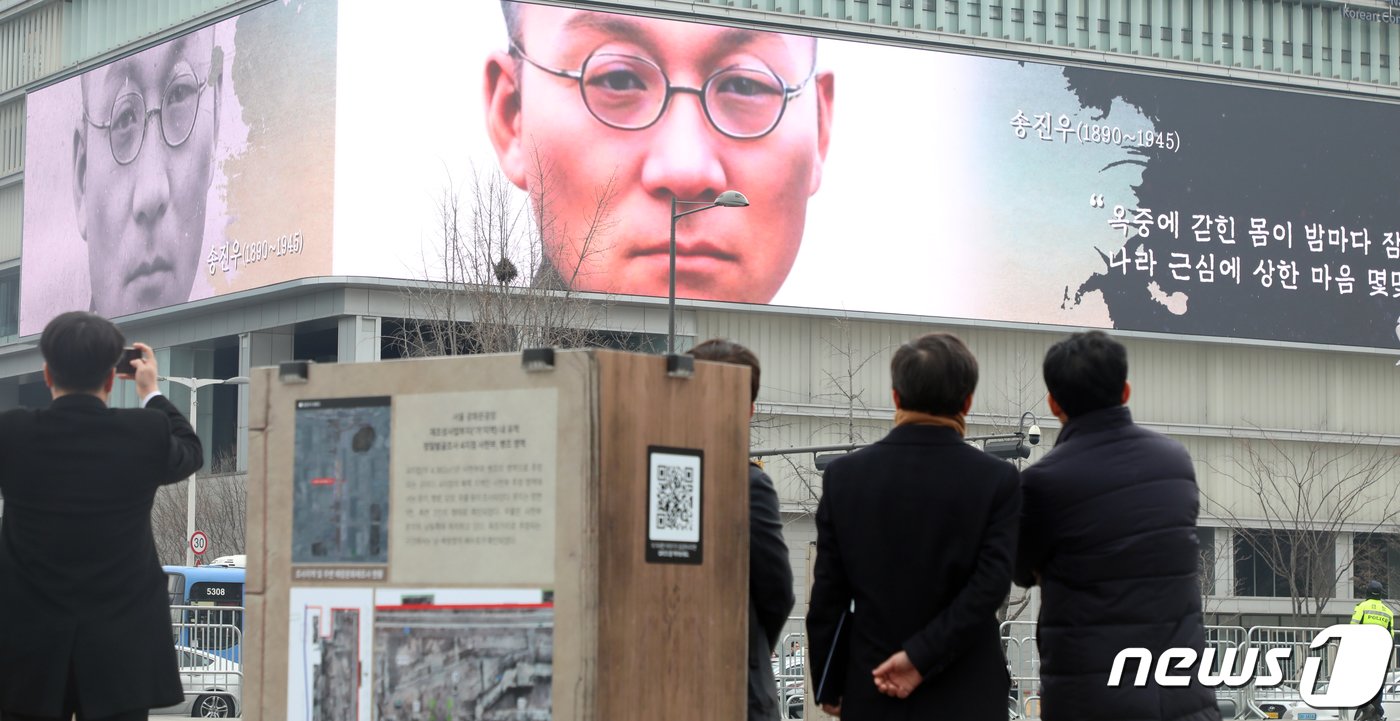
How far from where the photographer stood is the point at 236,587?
38.4 metres

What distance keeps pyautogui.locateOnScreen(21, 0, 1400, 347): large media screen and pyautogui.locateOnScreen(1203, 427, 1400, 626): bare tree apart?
11.8ft

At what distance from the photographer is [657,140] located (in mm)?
53281

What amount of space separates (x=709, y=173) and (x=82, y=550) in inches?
1872

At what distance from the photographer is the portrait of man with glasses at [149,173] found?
56250 millimetres

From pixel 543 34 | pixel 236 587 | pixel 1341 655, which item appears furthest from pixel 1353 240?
pixel 1341 655

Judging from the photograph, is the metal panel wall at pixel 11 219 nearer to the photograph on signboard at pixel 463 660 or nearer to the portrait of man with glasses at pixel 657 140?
the portrait of man with glasses at pixel 657 140

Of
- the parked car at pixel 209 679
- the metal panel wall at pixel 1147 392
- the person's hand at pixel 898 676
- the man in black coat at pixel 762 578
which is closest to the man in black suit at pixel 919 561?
the person's hand at pixel 898 676

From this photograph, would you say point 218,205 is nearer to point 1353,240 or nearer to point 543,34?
point 543,34

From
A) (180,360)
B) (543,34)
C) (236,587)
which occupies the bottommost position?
(236,587)

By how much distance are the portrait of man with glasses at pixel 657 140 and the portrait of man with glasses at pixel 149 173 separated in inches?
342

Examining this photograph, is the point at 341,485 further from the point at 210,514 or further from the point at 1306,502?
the point at 1306,502

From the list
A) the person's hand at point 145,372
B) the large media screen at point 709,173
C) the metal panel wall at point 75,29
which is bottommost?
the person's hand at point 145,372

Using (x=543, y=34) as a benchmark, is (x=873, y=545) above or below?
below

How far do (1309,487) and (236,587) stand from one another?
3612 centimetres
